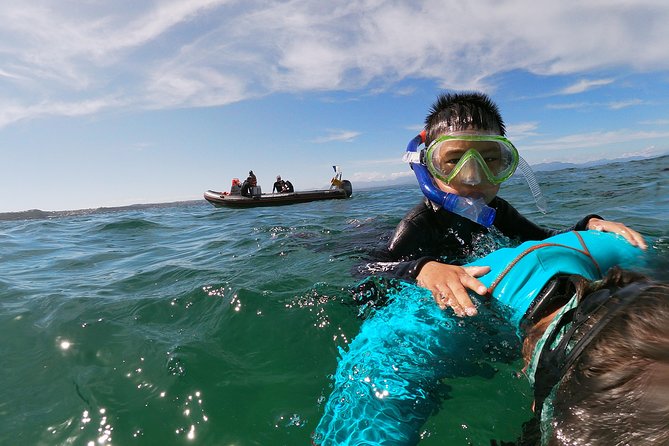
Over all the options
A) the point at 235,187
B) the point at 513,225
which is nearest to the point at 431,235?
the point at 513,225

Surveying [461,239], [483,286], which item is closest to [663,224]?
[461,239]

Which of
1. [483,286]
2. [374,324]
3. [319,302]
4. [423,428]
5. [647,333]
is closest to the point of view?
[647,333]

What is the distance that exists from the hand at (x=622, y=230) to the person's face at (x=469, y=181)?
0.78 m

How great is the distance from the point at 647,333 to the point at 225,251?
510cm

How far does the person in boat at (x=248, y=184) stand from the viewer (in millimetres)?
17681

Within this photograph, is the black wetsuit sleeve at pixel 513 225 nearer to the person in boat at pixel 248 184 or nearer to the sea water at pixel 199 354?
the sea water at pixel 199 354

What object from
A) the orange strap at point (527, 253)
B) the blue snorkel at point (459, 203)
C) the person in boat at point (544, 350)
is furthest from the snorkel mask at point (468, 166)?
the orange strap at point (527, 253)

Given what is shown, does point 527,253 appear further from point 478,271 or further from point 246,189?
point 246,189

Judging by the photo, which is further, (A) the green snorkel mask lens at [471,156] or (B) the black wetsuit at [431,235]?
(B) the black wetsuit at [431,235]

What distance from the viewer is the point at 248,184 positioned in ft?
58.8

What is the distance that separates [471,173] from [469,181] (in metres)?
0.07

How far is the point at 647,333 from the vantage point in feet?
2.35

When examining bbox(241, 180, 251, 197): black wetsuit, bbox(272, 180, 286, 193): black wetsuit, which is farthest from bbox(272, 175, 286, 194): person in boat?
bbox(241, 180, 251, 197): black wetsuit

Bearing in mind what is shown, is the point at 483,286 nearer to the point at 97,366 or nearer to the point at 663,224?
the point at 97,366
